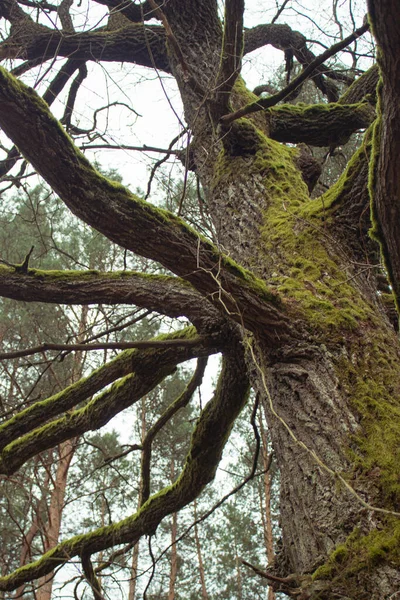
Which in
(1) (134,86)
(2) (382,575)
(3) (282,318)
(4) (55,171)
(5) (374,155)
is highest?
(1) (134,86)

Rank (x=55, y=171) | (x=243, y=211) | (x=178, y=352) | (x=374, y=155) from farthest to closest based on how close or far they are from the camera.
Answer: (x=243, y=211) < (x=178, y=352) < (x=55, y=171) < (x=374, y=155)

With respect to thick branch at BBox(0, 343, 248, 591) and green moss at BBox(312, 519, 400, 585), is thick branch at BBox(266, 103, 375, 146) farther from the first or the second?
green moss at BBox(312, 519, 400, 585)

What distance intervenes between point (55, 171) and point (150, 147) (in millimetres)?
1679

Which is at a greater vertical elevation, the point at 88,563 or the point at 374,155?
the point at 374,155

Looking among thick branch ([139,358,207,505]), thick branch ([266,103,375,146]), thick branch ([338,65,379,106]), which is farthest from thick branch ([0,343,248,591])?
thick branch ([338,65,379,106])

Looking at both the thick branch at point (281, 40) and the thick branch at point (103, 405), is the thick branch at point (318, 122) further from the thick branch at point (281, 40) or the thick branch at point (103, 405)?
the thick branch at point (103, 405)

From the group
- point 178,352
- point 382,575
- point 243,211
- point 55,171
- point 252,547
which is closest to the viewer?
point 382,575

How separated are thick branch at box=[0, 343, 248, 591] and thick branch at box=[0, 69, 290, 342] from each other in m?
0.73

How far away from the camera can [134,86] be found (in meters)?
3.12

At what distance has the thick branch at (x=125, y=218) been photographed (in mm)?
1582

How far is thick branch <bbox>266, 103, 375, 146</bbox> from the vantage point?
3.11m

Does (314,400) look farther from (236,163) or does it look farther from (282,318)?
(236,163)

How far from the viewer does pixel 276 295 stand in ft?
6.38

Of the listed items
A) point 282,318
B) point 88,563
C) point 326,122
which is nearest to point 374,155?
point 282,318
